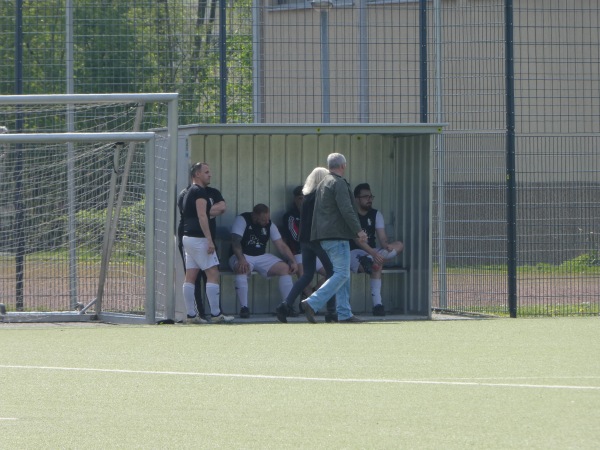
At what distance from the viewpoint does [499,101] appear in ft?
46.5

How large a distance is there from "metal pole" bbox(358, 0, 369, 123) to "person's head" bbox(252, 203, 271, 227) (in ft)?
5.38

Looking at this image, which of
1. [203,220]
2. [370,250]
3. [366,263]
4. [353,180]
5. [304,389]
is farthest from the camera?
[353,180]

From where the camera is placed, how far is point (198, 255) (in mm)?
12984

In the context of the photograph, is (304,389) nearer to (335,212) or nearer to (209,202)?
(335,212)

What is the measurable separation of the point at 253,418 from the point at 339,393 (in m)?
0.97

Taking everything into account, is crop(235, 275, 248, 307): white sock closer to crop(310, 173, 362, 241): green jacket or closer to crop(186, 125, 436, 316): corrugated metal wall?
crop(186, 125, 436, 316): corrugated metal wall

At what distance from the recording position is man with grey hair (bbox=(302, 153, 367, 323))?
41.4 ft

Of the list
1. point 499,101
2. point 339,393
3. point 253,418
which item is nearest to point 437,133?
point 499,101

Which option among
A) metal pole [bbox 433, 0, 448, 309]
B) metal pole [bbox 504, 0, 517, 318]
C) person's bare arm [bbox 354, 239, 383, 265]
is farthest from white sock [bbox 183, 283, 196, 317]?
metal pole [bbox 504, 0, 517, 318]

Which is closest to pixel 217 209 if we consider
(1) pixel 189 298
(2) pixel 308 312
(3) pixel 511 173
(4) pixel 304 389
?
(1) pixel 189 298

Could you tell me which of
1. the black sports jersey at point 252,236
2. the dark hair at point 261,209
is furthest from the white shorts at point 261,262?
the dark hair at point 261,209

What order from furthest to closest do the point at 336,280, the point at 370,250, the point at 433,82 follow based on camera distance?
1. the point at 433,82
2. the point at 370,250
3. the point at 336,280

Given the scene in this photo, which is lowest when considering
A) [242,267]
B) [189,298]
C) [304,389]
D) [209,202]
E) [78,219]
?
[304,389]

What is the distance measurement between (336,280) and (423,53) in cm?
307
